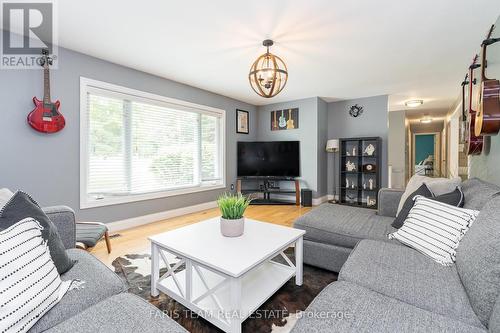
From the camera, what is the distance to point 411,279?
3.77 ft

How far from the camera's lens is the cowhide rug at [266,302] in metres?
1.38

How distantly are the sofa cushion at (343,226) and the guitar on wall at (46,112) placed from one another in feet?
9.28

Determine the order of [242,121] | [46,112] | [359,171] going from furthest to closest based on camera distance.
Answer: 1. [242,121]
2. [359,171]
3. [46,112]

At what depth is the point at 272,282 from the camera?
1.66 m

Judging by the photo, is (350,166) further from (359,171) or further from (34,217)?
(34,217)

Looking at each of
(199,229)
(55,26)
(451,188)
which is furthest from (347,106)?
(55,26)

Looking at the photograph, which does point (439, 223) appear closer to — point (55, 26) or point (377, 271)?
point (377, 271)

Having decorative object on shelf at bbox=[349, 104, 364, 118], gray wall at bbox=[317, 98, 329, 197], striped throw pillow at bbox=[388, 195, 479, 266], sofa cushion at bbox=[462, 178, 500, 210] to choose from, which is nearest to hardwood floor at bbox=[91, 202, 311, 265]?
gray wall at bbox=[317, 98, 329, 197]

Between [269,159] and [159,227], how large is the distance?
2.75m

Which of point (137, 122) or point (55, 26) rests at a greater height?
point (55, 26)

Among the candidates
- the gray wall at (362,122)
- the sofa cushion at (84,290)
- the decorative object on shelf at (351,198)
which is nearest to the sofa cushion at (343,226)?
the sofa cushion at (84,290)

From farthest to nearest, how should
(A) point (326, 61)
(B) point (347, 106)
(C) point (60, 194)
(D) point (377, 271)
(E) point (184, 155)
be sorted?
(B) point (347, 106) → (E) point (184, 155) → (A) point (326, 61) → (C) point (60, 194) → (D) point (377, 271)

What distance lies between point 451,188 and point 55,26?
388 cm

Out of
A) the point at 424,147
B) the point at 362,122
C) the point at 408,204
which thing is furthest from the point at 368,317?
the point at 424,147
